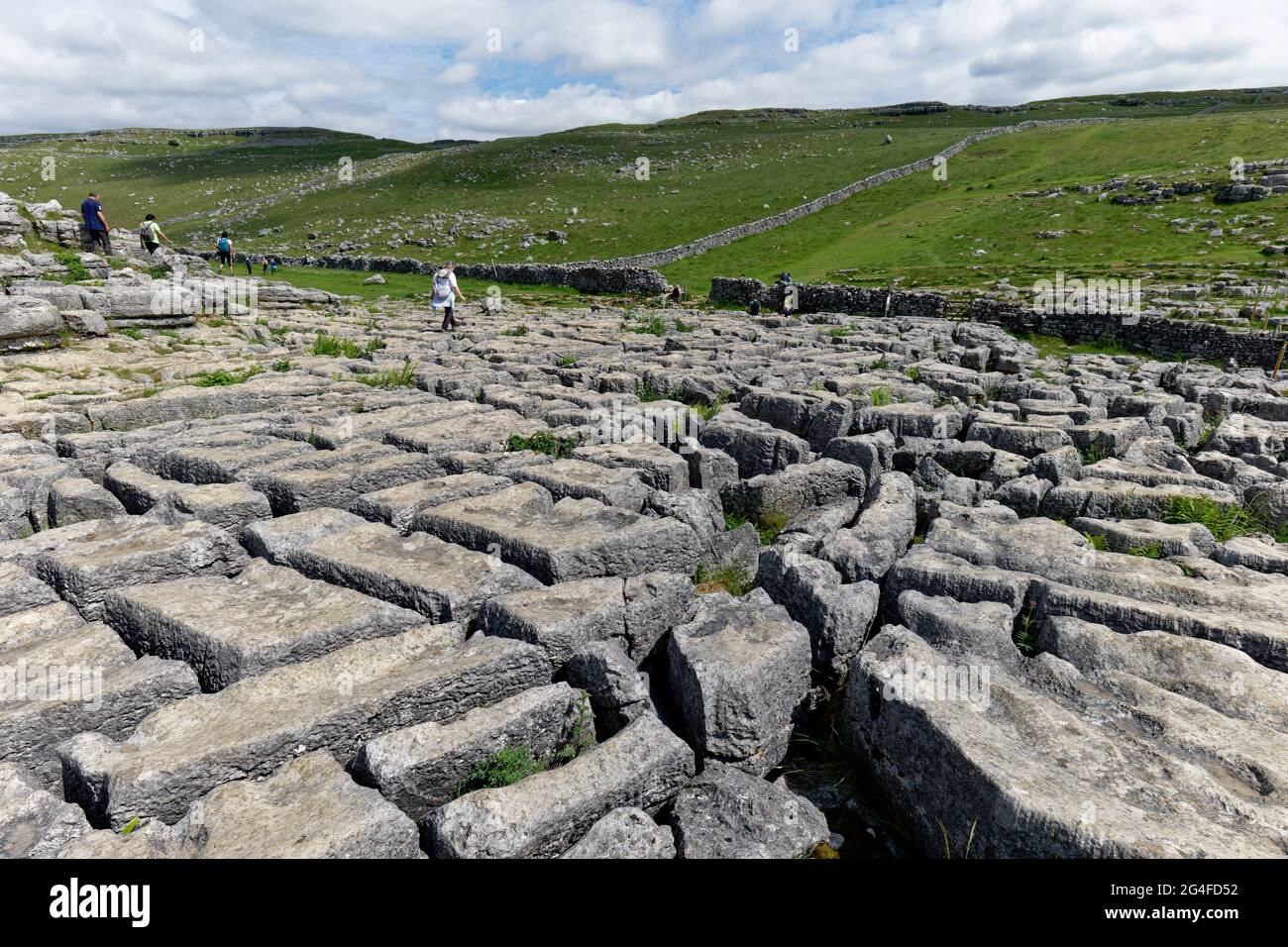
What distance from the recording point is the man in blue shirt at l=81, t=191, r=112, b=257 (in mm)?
23984

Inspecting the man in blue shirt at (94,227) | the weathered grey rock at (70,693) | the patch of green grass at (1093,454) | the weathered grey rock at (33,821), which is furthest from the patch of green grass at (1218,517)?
the man in blue shirt at (94,227)

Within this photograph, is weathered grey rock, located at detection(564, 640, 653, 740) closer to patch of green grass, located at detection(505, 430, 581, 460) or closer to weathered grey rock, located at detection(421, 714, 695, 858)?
weathered grey rock, located at detection(421, 714, 695, 858)

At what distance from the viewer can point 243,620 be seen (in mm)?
4898

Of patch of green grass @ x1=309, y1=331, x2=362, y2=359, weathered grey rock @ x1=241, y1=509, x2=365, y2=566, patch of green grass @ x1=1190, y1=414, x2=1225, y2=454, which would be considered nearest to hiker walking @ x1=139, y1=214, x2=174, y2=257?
patch of green grass @ x1=309, y1=331, x2=362, y2=359

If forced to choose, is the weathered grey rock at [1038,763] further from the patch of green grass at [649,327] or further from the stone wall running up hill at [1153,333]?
the stone wall running up hill at [1153,333]

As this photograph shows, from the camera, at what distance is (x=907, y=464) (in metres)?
9.70

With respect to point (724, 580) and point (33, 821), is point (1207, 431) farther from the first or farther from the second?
point (33, 821)

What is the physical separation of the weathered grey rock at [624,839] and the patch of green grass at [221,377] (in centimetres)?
1044

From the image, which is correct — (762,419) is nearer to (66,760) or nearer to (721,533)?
(721,533)

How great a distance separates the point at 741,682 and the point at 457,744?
1756 mm

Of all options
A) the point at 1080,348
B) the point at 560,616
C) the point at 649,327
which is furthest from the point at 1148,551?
the point at 1080,348
